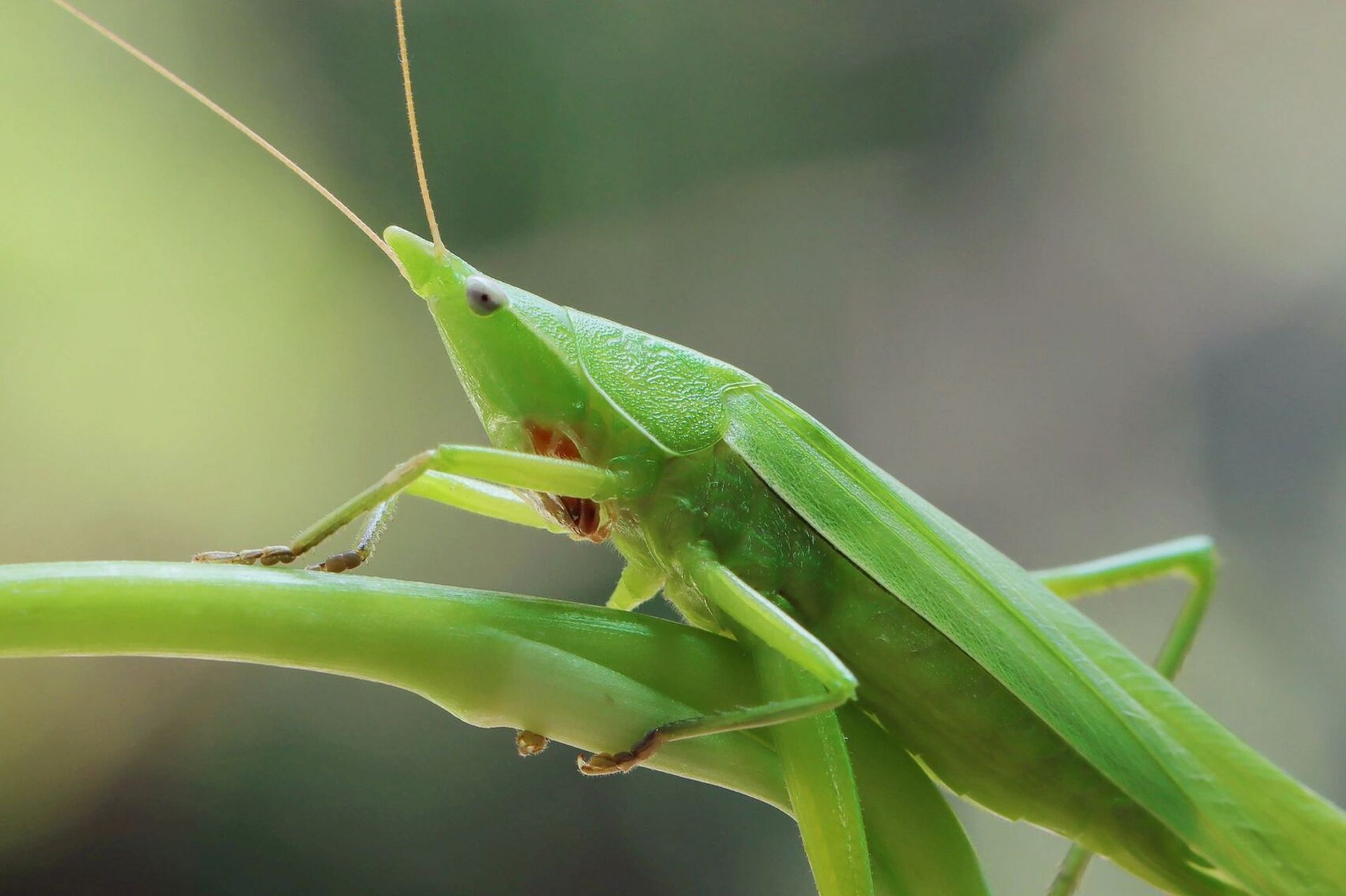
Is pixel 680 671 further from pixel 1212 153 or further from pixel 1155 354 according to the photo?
pixel 1212 153

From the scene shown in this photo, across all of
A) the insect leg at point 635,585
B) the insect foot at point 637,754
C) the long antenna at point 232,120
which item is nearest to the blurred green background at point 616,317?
the long antenna at point 232,120

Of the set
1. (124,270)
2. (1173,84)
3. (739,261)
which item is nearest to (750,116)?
(739,261)

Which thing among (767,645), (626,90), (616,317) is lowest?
(767,645)

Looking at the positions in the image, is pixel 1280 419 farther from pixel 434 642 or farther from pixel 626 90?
pixel 434 642

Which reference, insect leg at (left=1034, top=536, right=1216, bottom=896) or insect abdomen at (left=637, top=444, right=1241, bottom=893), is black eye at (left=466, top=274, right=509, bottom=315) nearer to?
insect abdomen at (left=637, top=444, right=1241, bottom=893)

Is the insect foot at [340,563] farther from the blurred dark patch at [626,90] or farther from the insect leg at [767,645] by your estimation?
the blurred dark patch at [626,90]

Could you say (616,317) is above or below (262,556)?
above

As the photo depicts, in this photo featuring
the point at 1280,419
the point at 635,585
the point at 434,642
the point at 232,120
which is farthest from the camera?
the point at 1280,419

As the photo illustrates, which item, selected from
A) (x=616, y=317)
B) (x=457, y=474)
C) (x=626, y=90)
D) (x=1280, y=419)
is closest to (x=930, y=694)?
(x=457, y=474)
